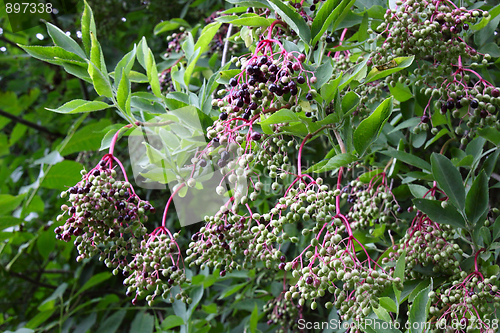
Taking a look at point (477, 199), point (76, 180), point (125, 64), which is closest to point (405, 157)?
point (477, 199)

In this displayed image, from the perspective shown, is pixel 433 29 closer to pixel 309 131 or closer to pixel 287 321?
pixel 309 131

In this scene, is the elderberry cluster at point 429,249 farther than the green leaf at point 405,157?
No

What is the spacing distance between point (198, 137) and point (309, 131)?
0.39 m

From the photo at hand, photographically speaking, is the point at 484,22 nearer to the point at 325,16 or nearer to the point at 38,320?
the point at 325,16

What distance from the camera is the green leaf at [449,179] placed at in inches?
47.1

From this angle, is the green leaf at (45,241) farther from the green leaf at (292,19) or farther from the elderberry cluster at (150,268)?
the green leaf at (292,19)

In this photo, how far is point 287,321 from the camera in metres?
2.11

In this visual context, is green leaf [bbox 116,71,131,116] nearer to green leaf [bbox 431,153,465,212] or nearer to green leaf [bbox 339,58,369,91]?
green leaf [bbox 339,58,369,91]

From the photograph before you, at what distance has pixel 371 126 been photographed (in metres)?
0.98

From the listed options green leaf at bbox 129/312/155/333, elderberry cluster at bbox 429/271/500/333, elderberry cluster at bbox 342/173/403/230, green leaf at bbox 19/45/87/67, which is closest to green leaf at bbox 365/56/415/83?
elderberry cluster at bbox 342/173/403/230

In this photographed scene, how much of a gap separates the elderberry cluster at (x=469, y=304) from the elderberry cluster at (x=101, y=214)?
34.9 inches

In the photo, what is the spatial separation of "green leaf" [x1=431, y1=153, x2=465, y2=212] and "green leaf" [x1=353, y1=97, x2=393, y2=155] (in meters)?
0.33

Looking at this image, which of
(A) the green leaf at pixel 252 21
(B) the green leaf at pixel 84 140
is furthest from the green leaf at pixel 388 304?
(B) the green leaf at pixel 84 140

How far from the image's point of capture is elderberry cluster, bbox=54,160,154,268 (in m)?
1.04
